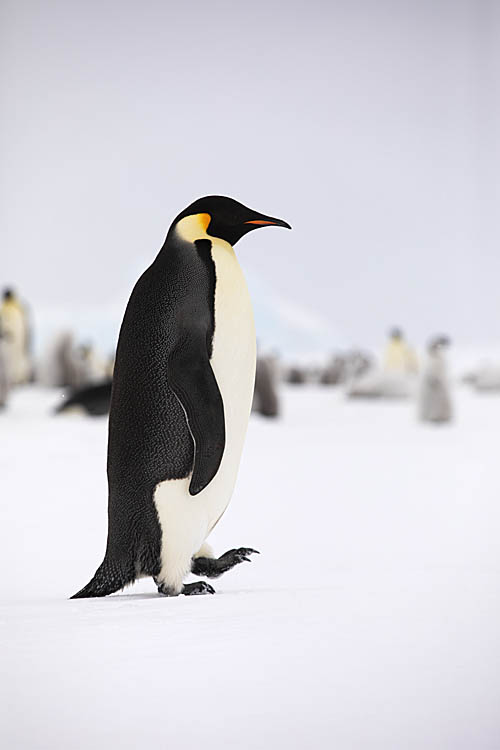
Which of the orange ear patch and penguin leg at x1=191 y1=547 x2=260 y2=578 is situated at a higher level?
the orange ear patch

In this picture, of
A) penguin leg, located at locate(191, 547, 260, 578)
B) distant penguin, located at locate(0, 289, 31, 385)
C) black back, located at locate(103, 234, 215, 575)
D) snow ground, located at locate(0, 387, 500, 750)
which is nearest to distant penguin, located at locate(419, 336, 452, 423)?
snow ground, located at locate(0, 387, 500, 750)

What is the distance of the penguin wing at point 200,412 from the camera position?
1112mm

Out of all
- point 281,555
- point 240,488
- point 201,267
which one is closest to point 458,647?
point 201,267

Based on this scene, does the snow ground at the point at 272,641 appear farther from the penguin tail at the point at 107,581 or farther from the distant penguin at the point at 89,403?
the distant penguin at the point at 89,403

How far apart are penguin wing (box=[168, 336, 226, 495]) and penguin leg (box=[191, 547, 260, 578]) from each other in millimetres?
206

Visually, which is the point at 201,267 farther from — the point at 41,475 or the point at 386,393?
the point at 386,393

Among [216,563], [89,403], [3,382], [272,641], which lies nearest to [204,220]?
[216,563]

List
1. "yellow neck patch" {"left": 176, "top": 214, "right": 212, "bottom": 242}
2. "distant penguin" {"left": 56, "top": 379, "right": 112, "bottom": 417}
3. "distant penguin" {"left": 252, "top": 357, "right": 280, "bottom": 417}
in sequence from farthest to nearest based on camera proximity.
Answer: "distant penguin" {"left": 252, "top": 357, "right": 280, "bottom": 417} → "distant penguin" {"left": 56, "top": 379, "right": 112, "bottom": 417} → "yellow neck patch" {"left": 176, "top": 214, "right": 212, "bottom": 242}

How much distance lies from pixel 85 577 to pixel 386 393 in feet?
12.8

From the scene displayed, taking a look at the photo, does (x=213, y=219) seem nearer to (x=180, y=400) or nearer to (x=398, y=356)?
(x=180, y=400)

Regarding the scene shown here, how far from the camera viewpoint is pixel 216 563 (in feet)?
4.20

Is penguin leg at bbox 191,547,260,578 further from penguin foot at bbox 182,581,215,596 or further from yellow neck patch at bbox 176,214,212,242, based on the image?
yellow neck patch at bbox 176,214,212,242

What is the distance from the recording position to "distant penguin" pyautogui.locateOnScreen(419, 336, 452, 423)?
13.4 feet

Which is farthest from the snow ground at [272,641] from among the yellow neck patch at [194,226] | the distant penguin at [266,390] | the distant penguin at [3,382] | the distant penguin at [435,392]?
the distant penguin at [435,392]
